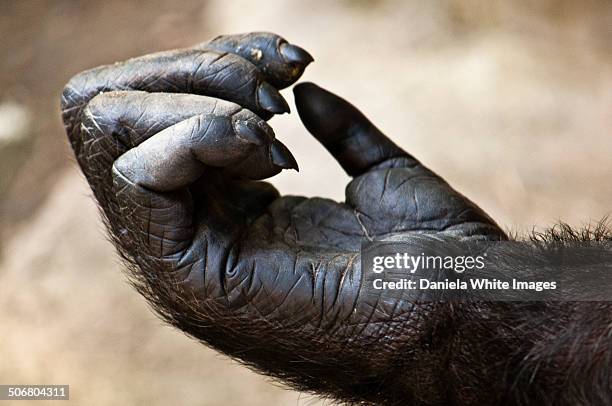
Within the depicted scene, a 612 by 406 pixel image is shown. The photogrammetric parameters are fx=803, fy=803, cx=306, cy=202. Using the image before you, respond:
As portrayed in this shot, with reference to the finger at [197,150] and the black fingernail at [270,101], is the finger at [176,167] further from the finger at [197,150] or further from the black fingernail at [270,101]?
the black fingernail at [270,101]

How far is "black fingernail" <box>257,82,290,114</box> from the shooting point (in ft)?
4.51

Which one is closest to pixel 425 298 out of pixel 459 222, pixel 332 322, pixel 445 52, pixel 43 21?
pixel 332 322

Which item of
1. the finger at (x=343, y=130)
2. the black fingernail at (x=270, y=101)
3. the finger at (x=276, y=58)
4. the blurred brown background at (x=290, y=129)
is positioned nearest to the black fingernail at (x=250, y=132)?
the black fingernail at (x=270, y=101)

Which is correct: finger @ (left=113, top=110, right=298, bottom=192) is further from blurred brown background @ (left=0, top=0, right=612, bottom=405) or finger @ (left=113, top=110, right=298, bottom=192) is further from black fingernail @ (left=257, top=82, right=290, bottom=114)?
blurred brown background @ (left=0, top=0, right=612, bottom=405)

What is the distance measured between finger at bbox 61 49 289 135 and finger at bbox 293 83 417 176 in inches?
9.1

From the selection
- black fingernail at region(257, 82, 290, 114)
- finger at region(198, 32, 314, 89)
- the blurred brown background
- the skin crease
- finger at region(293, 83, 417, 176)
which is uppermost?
the blurred brown background

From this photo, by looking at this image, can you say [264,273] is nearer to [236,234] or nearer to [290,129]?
[236,234]

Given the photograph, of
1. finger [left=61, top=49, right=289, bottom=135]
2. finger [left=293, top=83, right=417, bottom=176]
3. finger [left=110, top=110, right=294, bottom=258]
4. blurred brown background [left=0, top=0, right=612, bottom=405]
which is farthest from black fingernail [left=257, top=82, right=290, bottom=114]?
blurred brown background [left=0, top=0, right=612, bottom=405]

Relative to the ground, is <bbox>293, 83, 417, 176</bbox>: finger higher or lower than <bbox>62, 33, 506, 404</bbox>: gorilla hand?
higher

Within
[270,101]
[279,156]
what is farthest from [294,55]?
[279,156]

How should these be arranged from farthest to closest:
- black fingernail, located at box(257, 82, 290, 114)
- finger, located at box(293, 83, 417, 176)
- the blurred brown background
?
the blurred brown background < finger, located at box(293, 83, 417, 176) < black fingernail, located at box(257, 82, 290, 114)

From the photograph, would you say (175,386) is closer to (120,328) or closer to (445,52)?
(120,328)

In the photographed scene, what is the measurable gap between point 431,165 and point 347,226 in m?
1.63

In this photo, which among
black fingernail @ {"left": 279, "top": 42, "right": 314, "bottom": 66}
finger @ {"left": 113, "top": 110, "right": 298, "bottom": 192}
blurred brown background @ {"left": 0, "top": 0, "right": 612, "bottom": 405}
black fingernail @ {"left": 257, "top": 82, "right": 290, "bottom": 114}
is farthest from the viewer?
blurred brown background @ {"left": 0, "top": 0, "right": 612, "bottom": 405}
